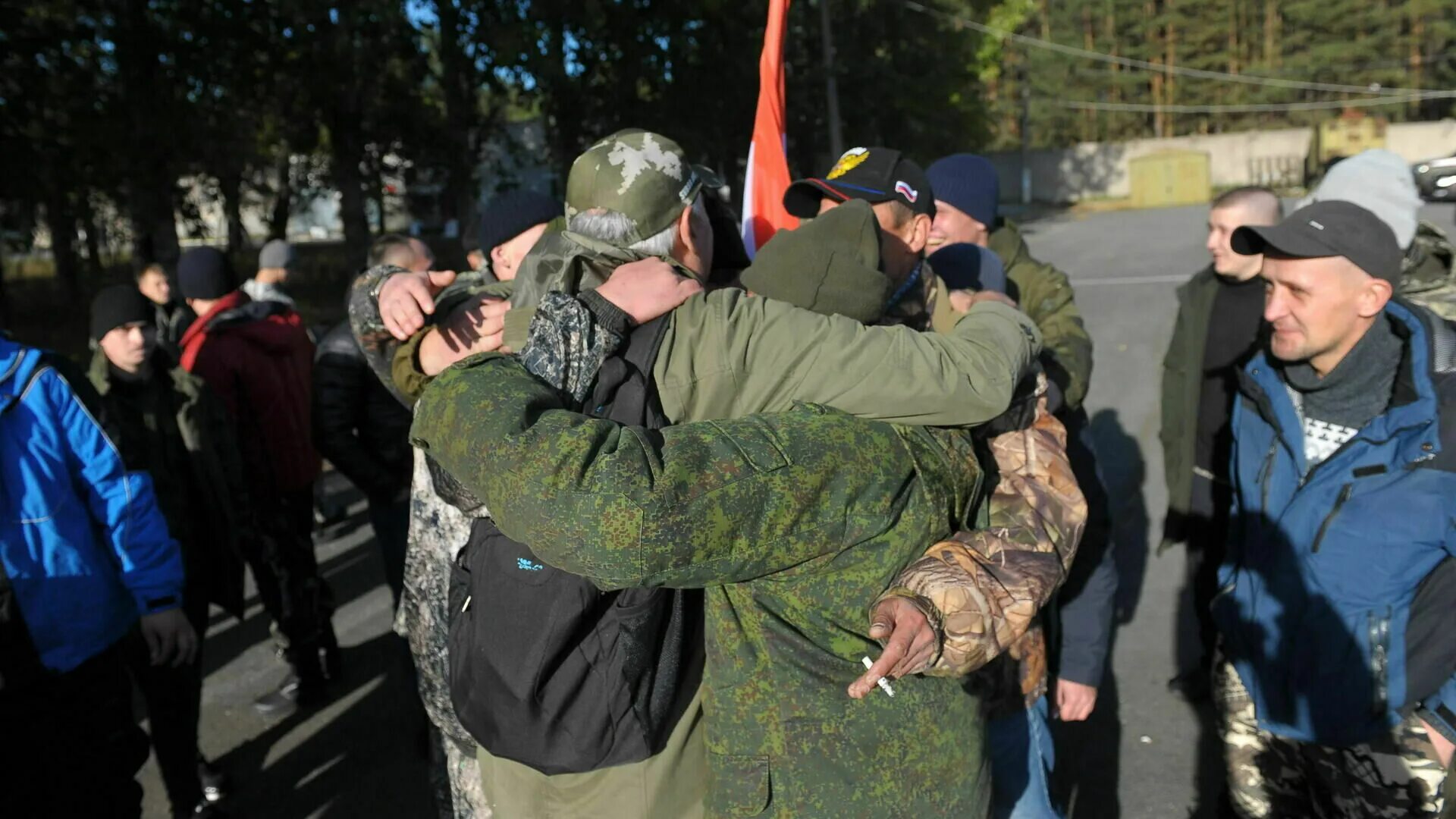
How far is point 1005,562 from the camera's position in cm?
163

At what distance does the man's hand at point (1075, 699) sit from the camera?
288cm

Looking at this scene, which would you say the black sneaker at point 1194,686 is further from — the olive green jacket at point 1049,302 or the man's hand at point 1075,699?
the man's hand at point 1075,699

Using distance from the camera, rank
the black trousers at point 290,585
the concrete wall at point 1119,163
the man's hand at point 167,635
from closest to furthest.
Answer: the man's hand at point 167,635
the black trousers at point 290,585
the concrete wall at point 1119,163

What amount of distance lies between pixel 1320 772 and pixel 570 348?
2.06m

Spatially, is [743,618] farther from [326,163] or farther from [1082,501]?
[326,163]

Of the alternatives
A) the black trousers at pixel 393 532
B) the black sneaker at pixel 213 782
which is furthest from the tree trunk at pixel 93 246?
the black sneaker at pixel 213 782

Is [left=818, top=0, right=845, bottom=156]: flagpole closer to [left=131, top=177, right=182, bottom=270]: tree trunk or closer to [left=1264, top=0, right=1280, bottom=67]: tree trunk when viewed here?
[left=131, top=177, right=182, bottom=270]: tree trunk

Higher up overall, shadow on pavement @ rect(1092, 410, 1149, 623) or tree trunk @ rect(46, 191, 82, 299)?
tree trunk @ rect(46, 191, 82, 299)

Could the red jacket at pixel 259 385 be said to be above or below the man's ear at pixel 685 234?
below

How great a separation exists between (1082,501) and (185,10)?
44.0 feet

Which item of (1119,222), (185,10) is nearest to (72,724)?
(185,10)

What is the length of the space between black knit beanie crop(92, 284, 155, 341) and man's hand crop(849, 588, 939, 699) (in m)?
3.02

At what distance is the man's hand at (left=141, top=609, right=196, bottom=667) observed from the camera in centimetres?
281

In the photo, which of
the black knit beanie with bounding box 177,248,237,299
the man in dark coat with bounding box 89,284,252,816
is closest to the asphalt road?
the man in dark coat with bounding box 89,284,252,816
